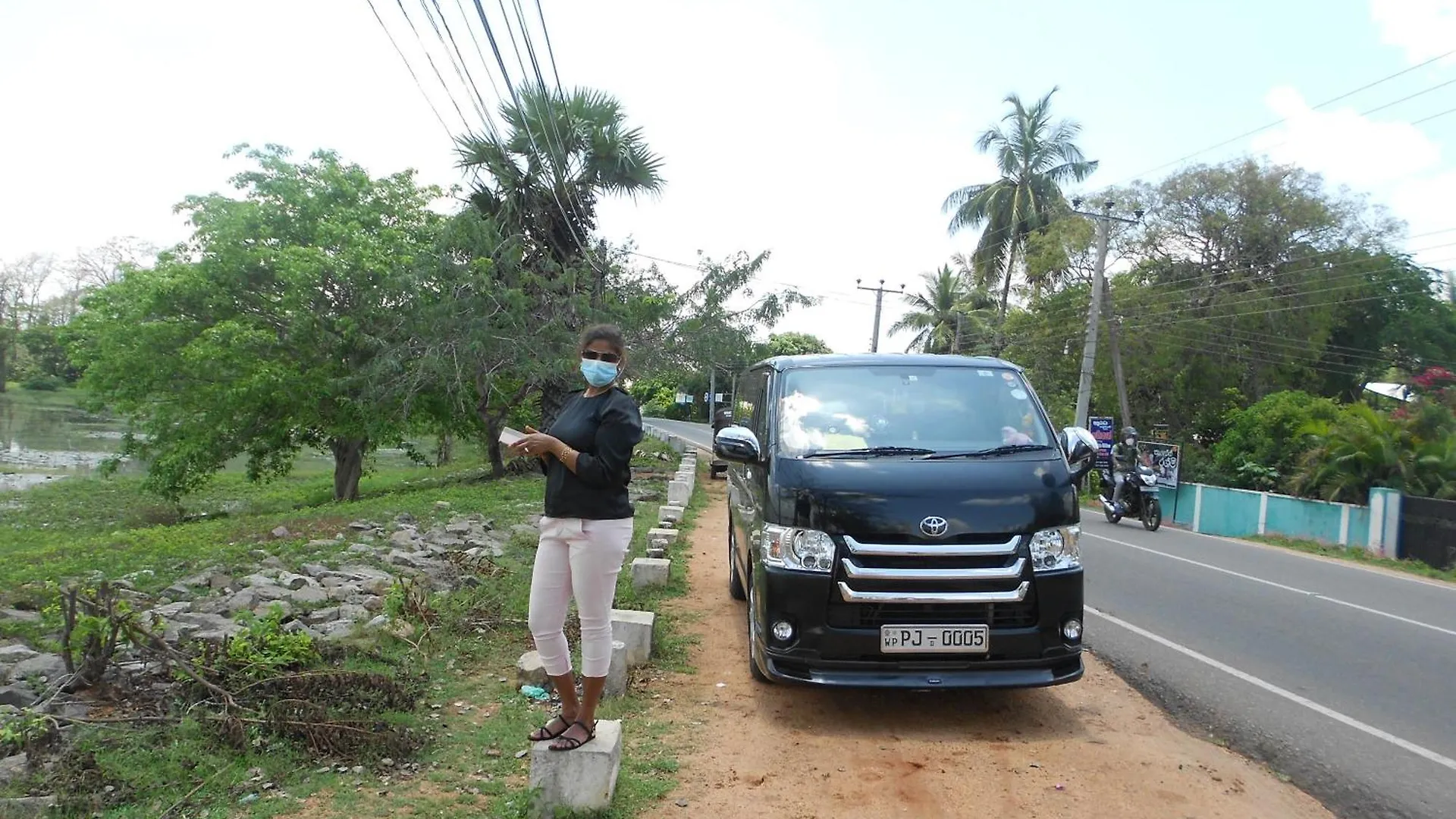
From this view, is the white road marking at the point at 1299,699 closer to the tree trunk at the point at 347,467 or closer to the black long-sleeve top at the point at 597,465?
Answer: the black long-sleeve top at the point at 597,465

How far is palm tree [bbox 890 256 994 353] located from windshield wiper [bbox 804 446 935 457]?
33.6 metres

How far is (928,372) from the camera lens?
571 centimetres

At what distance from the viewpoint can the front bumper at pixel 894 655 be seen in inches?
180

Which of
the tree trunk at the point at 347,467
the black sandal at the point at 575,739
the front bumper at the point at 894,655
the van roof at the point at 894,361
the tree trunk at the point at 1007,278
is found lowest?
the tree trunk at the point at 347,467

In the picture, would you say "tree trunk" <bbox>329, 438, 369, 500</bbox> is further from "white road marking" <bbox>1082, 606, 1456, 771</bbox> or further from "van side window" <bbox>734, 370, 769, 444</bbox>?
"white road marking" <bbox>1082, 606, 1456, 771</bbox>

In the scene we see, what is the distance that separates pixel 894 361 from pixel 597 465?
279cm

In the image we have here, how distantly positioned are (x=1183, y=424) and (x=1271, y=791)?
97.6 ft

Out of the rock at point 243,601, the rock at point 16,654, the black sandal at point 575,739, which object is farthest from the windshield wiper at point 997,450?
the rock at point 16,654

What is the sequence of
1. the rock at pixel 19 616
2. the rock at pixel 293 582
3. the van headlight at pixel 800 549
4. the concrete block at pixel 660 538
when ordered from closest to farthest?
the van headlight at pixel 800 549
the rock at pixel 19 616
the rock at pixel 293 582
the concrete block at pixel 660 538

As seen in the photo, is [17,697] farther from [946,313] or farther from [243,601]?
[946,313]

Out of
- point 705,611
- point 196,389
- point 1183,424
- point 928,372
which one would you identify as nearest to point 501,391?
point 196,389

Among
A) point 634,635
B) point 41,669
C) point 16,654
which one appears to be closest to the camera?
point 41,669

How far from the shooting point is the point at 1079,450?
17.9 ft

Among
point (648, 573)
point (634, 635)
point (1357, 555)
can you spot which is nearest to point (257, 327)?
point (648, 573)
